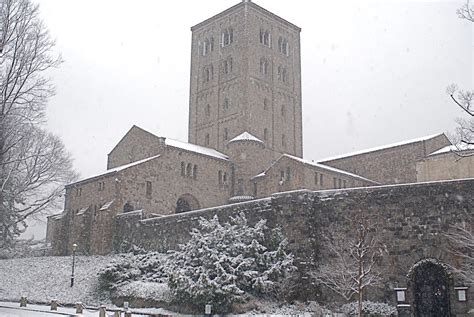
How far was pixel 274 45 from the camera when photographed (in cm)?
6425

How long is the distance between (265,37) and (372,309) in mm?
44887

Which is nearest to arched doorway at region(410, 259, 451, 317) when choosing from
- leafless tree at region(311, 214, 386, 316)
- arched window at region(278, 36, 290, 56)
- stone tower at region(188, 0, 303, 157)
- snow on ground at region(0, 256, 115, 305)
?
leafless tree at region(311, 214, 386, 316)

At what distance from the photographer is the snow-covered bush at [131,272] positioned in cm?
2989

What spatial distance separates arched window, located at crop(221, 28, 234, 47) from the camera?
207ft

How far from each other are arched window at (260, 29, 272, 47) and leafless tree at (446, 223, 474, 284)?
142 feet

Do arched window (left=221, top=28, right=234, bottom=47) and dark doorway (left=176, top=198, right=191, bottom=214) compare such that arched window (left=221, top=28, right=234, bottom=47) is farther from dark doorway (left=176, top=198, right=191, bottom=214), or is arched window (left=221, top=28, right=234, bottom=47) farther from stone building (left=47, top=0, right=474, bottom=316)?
dark doorway (left=176, top=198, right=191, bottom=214)

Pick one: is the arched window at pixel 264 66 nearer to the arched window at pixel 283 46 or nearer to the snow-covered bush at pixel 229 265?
the arched window at pixel 283 46


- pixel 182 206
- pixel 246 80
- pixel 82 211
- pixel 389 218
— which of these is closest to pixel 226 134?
pixel 246 80

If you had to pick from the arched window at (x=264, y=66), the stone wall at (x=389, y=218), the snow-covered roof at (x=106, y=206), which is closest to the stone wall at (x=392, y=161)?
the arched window at (x=264, y=66)

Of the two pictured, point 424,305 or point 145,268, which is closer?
point 424,305

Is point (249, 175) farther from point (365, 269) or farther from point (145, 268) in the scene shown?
point (365, 269)

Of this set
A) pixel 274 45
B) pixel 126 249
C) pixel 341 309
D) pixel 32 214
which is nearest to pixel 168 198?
pixel 126 249

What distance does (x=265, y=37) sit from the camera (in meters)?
63.6

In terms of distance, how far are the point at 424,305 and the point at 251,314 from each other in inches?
265
